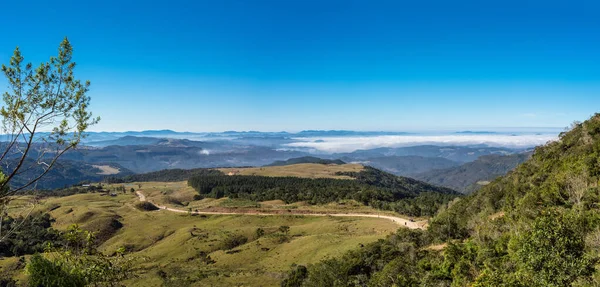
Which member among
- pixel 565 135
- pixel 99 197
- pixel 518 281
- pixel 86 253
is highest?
pixel 565 135

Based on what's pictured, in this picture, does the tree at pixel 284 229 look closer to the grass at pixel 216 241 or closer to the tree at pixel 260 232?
the grass at pixel 216 241

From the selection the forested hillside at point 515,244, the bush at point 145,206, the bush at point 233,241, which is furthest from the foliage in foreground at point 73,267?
the bush at point 145,206

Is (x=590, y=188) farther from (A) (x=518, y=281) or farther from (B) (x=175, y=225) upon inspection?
(B) (x=175, y=225)

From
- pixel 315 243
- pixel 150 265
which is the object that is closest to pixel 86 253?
pixel 315 243

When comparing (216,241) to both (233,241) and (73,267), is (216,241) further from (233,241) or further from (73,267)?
(73,267)

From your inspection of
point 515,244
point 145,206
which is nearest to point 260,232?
point 515,244
